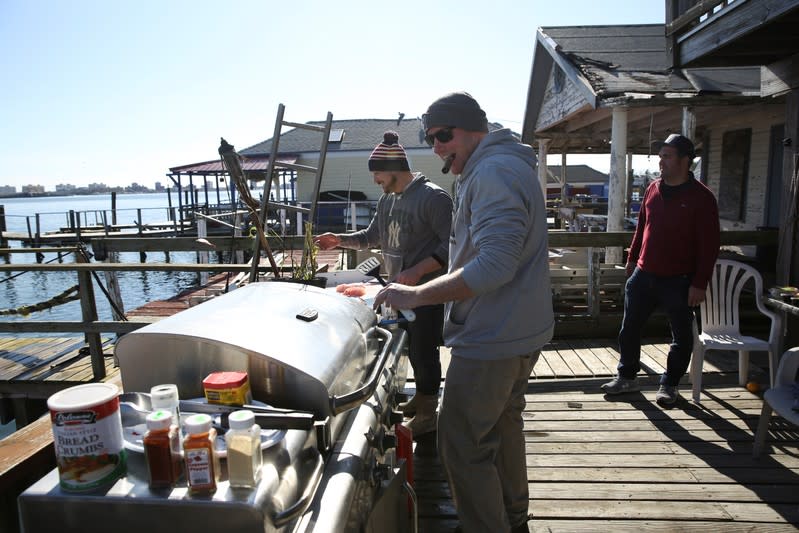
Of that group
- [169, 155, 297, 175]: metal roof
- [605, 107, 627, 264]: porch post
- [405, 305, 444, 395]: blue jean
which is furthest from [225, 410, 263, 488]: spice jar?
[169, 155, 297, 175]: metal roof

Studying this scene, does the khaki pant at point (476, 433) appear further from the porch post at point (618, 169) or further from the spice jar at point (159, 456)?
the porch post at point (618, 169)

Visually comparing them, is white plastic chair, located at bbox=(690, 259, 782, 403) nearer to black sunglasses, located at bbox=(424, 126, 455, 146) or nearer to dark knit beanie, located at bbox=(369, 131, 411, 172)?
dark knit beanie, located at bbox=(369, 131, 411, 172)

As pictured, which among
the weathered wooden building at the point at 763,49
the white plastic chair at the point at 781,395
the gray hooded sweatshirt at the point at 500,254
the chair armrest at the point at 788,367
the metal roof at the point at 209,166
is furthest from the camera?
the metal roof at the point at 209,166

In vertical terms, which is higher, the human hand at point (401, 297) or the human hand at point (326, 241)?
the human hand at point (326, 241)

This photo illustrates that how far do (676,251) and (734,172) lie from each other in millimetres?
6190

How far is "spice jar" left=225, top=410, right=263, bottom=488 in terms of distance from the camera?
114 cm

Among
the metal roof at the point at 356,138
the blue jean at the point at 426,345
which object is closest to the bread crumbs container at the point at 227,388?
the blue jean at the point at 426,345

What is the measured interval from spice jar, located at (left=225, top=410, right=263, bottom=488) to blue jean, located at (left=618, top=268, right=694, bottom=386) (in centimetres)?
324

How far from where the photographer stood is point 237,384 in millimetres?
1414

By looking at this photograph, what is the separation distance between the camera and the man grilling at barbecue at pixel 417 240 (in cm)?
303

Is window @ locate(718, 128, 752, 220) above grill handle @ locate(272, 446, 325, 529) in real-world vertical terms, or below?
above

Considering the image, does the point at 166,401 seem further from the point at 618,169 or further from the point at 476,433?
the point at 618,169

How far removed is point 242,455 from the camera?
113cm

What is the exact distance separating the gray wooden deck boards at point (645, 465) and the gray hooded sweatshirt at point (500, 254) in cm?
107
